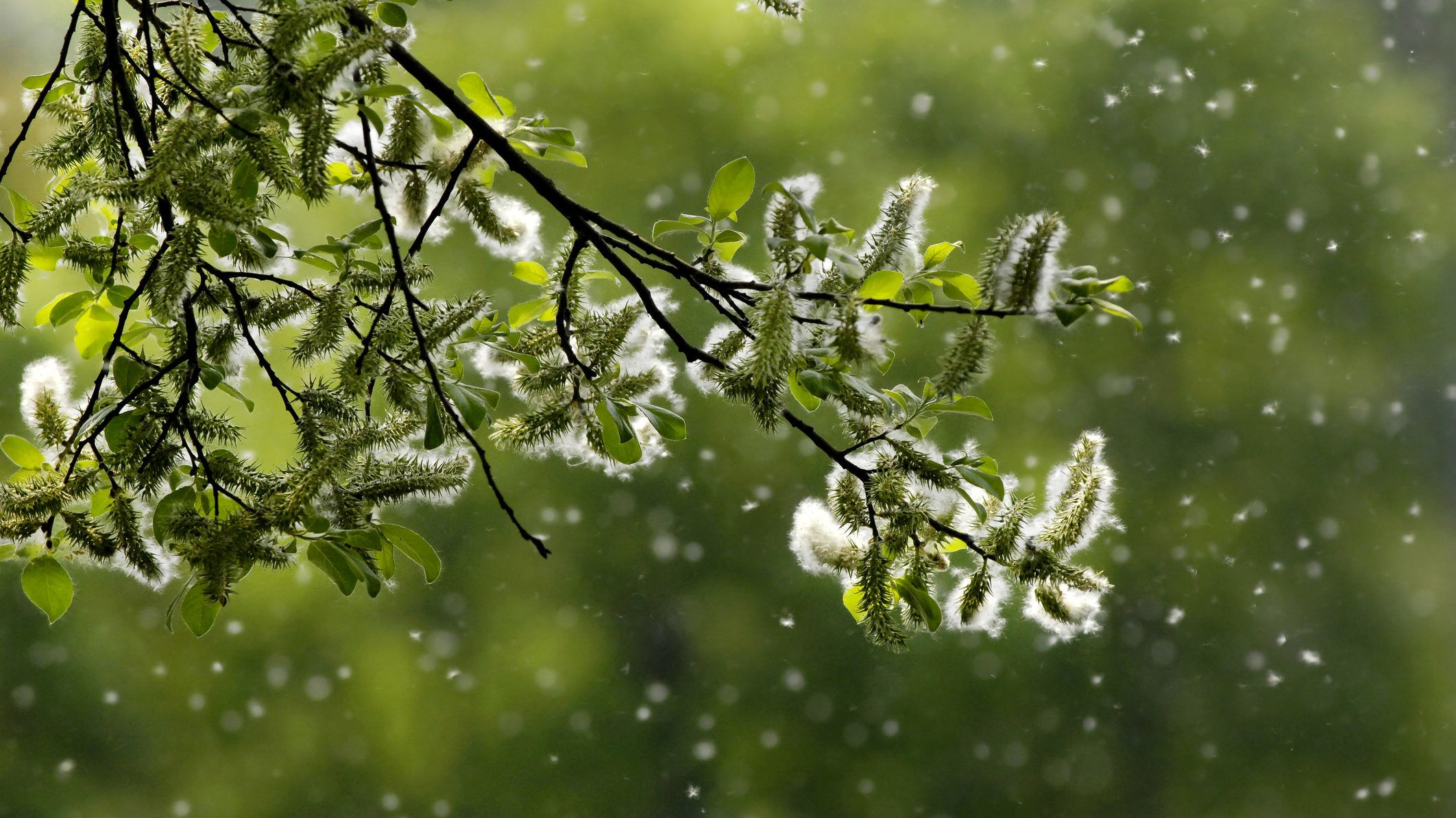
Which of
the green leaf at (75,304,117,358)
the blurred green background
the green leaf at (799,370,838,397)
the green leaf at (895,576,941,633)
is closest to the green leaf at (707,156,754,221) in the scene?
the green leaf at (799,370,838,397)

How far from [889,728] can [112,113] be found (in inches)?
61.8

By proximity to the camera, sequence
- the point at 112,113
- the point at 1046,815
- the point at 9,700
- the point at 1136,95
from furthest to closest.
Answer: the point at 1136,95 → the point at 1046,815 → the point at 9,700 → the point at 112,113

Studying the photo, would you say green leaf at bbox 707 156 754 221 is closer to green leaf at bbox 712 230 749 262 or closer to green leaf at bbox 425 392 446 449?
green leaf at bbox 712 230 749 262

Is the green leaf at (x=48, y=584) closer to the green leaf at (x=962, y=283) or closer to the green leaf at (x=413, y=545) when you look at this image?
the green leaf at (x=413, y=545)

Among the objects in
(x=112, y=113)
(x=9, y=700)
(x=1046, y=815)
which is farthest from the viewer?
(x=1046, y=815)

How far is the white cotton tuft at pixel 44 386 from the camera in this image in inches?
20.3

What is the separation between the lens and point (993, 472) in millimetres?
488

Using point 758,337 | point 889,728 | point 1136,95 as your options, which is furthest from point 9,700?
point 1136,95

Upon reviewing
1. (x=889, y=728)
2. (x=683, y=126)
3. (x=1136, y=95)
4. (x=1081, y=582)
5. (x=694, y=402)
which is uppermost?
(x=1136, y=95)

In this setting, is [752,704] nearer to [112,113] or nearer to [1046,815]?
[1046,815]

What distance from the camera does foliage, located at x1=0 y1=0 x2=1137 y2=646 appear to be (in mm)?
387

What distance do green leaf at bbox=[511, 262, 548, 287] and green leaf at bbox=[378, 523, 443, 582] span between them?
6.0 inches

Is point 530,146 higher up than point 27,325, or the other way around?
point 27,325

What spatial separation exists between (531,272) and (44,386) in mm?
271
